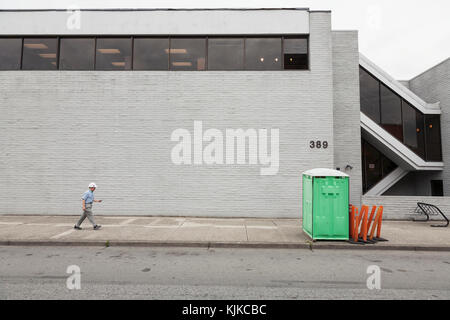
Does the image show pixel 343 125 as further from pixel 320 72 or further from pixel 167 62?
pixel 167 62

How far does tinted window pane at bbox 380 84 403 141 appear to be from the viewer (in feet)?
44.5

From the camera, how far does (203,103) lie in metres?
11.6

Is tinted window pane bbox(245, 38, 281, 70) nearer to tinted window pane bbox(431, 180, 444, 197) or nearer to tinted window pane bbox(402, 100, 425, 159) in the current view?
tinted window pane bbox(402, 100, 425, 159)

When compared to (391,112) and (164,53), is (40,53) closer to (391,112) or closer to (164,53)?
(164,53)

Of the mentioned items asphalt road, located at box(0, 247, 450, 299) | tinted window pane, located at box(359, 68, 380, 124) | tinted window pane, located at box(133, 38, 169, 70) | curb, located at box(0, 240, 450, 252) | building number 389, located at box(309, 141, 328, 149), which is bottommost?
asphalt road, located at box(0, 247, 450, 299)

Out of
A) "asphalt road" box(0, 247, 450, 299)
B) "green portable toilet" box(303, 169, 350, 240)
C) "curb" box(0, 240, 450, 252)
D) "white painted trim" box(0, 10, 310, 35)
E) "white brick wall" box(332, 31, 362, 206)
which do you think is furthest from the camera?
"white brick wall" box(332, 31, 362, 206)

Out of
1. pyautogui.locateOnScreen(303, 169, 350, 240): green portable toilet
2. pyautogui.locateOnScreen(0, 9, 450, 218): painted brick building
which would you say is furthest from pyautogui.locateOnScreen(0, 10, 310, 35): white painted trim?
pyautogui.locateOnScreen(303, 169, 350, 240): green portable toilet

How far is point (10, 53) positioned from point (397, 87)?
64.0 feet

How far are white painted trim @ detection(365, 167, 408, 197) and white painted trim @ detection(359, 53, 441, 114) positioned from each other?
3.61m

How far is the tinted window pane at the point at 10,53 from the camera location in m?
12.0

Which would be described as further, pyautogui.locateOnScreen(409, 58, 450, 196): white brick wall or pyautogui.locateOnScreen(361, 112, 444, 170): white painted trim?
pyautogui.locateOnScreen(409, 58, 450, 196): white brick wall

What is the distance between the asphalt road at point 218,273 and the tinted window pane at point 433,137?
920 centimetres

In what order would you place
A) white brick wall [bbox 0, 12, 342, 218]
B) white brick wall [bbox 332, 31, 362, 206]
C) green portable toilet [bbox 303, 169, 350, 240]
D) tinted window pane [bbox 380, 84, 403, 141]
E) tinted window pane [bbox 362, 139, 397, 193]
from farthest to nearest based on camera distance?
tinted window pane [bbox 362, 139, 397, 193] < tinted window pane [bbox 380, 84, 403, 141] < white brick wall [bbox 332, 31, 362, 206] < white brick wall [bbox 0, 12, 342, 218] < green portable toilet [bbox 303, 169, 350, 240]

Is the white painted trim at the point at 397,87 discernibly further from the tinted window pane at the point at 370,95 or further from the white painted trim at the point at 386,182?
the white painted trim at the point at 386,182
